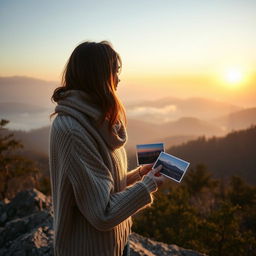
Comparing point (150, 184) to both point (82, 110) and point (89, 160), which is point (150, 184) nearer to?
point (89, 160)

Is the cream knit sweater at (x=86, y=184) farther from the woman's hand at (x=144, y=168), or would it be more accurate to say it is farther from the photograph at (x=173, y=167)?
the woman's hand at (x=144, y=168)

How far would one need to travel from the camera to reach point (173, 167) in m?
2.19

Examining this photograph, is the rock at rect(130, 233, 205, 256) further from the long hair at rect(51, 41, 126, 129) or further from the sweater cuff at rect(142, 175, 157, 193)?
the long hair at rect(51, 41, 126, 129)

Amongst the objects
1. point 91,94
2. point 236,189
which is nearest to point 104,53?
point 91,94

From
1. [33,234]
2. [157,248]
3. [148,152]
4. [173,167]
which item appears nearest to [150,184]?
[173,167]

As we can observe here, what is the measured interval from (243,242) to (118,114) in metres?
9.89

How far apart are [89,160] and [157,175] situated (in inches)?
26.2

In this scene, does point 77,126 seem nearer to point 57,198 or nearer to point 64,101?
point 64,101

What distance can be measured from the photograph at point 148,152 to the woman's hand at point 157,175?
0.35 metres

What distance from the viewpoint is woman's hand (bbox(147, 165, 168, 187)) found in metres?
1.93

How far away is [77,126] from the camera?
1.66m

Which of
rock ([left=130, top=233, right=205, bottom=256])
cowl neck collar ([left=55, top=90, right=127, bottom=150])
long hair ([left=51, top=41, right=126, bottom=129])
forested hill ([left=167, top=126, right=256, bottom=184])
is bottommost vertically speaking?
forested hill ([left=167, top=126, right=256, bottom=184])

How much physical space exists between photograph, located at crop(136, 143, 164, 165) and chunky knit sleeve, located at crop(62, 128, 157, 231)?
77 centimetres

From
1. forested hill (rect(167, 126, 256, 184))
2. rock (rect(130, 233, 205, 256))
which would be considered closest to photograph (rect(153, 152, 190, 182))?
rock (rect(130, 233, 205, 256))
